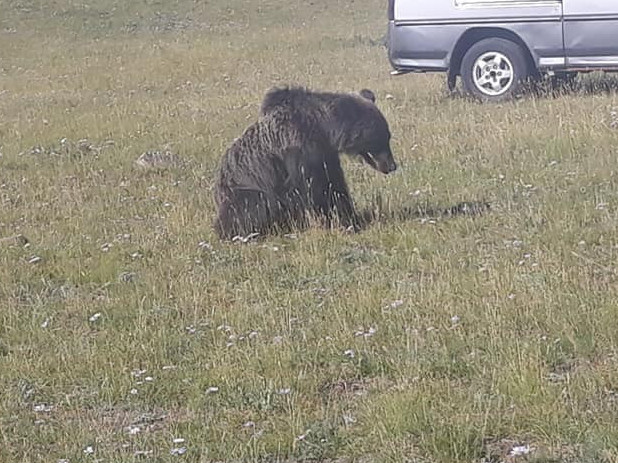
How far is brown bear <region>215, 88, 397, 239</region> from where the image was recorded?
857cm

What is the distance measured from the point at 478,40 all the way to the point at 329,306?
9.44 meters

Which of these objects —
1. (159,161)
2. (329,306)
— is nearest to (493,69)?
(159,161)

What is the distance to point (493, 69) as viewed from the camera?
14953 mm

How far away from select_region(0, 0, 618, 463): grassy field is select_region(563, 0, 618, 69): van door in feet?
1.51

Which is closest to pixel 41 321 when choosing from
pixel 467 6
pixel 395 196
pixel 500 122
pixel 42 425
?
pixel 42 425

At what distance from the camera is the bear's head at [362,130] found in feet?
28.7

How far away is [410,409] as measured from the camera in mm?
4793

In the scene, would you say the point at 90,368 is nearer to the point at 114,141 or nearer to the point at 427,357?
the point at 427,357

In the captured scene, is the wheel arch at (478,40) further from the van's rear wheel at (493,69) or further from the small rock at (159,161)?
the small rock at (159,161)

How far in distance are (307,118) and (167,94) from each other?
1038cm

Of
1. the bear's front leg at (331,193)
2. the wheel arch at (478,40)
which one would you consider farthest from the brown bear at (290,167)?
the wheel arch at (478,40)

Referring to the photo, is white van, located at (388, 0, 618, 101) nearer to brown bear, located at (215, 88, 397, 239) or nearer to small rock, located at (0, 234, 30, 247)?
brown bear, located at (215, 88, 397, 239)

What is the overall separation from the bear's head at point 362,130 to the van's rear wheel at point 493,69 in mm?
5868

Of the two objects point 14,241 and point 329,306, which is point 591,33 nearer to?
point 14,241
